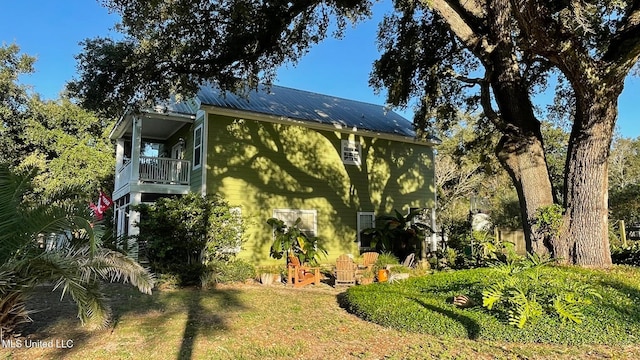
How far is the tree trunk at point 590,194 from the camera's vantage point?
850cm

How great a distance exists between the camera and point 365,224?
16953 millimetres

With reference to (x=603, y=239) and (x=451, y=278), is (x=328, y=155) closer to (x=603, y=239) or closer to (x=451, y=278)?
(x=451, y=278)

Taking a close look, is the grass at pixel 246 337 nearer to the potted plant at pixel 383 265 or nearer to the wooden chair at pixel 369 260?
the potted plant at pixel 383 265

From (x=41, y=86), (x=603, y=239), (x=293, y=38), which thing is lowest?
(x=603, y=239)

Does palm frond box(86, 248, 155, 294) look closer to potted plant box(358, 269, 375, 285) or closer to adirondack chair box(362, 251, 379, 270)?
potted plant box(358, 269, 375, 285)

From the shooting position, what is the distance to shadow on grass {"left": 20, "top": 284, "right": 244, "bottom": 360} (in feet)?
19.2

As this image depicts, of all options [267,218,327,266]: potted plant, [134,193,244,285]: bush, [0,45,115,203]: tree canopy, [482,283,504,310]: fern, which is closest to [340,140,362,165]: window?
[267,218,327,266]: potted plant

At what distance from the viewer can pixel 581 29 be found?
7.64 m

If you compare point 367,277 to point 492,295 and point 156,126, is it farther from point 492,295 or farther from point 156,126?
point 156,126

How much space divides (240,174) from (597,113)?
10.4 m

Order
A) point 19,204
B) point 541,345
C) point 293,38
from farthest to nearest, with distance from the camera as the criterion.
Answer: point 293,38 → point 19,204 → point 541,345

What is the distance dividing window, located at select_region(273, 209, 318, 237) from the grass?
6.40 metres

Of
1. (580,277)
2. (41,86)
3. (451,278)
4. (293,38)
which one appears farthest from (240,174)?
(41,86)

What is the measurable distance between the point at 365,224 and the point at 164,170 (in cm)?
812
